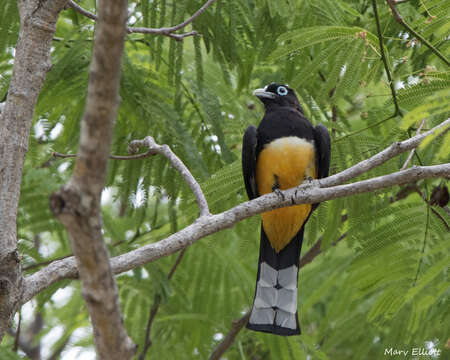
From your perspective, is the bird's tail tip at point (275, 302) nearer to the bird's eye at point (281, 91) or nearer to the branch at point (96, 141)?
the bird's eye at point (281, 91)

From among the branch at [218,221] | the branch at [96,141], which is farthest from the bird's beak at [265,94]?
the branch at [96,141]

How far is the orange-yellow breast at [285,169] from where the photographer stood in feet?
15.5

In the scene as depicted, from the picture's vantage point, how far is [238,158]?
501 centimetres

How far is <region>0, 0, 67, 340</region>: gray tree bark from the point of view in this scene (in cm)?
287

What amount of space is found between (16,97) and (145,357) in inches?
127

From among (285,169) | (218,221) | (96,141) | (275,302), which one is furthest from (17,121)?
(275,302)

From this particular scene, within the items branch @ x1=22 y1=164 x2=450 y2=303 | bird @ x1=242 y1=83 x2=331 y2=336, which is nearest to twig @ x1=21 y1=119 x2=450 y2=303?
branch @ x1=22 y1=164 x2=450 y2=303

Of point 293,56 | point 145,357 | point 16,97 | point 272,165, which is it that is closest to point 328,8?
point 293,56

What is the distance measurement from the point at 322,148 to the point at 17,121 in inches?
85.6

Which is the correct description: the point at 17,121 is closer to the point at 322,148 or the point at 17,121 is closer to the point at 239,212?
the point at 239,212

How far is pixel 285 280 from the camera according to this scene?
4879mm

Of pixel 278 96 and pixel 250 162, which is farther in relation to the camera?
pixel 278 96

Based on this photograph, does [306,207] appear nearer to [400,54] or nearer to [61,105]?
[400,54]

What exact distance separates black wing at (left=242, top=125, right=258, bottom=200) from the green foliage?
76 mm
